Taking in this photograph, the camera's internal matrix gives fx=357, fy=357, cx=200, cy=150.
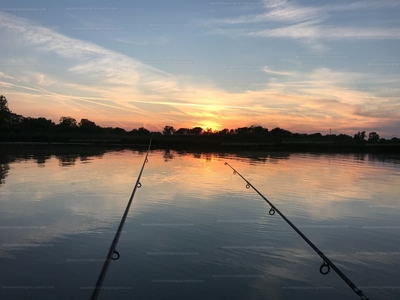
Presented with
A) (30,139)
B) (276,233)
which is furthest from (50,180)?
(30,139)

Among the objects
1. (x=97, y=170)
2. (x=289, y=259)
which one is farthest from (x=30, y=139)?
(x=289, y=259)

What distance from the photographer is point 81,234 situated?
30.2 ft

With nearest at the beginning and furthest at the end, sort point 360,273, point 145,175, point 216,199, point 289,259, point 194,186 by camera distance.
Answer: point 360,273 < point 289,259 < point 216,199 < point 194,186 < point 145,175

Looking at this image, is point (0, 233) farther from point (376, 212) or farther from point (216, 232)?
point (376, 212)

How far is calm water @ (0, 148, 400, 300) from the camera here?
21.3 feet

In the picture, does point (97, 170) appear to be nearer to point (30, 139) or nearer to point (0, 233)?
point (0, 233)

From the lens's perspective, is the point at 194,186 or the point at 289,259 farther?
the point at 194,186

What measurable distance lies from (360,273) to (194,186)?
34.7 feet

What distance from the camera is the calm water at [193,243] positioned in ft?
21.3

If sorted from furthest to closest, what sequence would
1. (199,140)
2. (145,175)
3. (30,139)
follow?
(199,140)
(30,139)
(145,175)

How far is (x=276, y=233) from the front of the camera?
9.73 meters

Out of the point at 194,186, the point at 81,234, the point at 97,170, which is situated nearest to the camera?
the point at 81,234

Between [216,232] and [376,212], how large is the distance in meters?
6.86

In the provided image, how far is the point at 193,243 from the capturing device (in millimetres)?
8680
